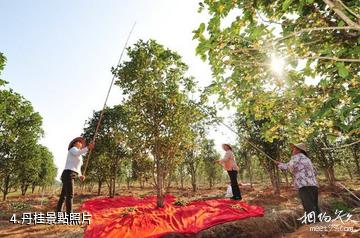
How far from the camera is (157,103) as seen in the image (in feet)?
40.0

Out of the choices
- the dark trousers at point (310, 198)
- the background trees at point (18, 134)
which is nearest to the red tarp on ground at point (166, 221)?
the dark trousers at point (310, 198)

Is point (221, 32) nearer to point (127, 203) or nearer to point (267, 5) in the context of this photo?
point (267, 5)

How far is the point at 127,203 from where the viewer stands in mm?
13219

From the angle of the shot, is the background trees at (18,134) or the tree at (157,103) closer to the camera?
the tree at (157,103)

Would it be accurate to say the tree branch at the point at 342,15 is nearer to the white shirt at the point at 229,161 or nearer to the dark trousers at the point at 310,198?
the dark trousers at the point at 310,198

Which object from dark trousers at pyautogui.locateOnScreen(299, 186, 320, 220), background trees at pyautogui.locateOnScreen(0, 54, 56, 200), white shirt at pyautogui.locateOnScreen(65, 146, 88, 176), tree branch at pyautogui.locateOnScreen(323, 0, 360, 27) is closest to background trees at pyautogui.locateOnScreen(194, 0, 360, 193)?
tree branch at pyautogui.locateOnScreen(323, 0, 360, 27)

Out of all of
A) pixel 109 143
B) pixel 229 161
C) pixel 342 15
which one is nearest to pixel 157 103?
pixel 229 161

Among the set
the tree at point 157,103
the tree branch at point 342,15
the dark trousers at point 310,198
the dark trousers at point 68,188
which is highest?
the tree at point 157,103

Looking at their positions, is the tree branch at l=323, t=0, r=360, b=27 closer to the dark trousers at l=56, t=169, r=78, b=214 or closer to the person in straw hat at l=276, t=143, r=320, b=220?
the person in straw hat at l=276, t=143, r=320, b=220

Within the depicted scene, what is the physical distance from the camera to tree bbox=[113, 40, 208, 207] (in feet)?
40.1

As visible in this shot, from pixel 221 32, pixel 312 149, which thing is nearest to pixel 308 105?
pixel 221 32

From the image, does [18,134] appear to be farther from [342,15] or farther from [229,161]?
[342,15]

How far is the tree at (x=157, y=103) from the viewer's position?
12227 mm

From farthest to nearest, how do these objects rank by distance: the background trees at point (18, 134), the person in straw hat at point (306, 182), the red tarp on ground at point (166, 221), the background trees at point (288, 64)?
the background trees at point (18, 134) < the person in straw hat at point (306, 182) < the red tarp on ground at point (166, 221) < the background trees at point (288, 64)
